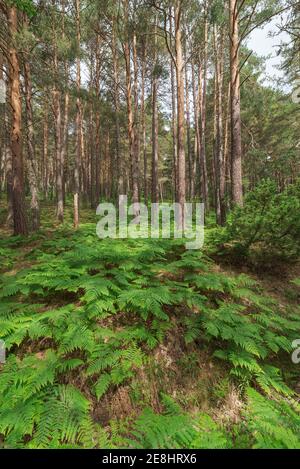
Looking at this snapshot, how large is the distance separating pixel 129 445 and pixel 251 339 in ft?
6.84

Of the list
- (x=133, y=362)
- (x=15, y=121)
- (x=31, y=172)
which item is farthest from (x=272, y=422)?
(x=31, y=172)

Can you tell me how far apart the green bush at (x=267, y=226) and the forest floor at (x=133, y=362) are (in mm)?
1120

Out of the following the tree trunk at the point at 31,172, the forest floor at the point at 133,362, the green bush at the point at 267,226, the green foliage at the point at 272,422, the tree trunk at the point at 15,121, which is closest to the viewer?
the green foliage at the point at 272,422

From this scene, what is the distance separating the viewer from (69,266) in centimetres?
502

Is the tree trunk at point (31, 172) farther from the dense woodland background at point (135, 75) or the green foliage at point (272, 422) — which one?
the green foliage at point (272, 422)

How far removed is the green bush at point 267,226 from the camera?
4.95m

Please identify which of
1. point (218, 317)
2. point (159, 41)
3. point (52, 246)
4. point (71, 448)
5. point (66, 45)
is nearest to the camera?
point (71, 448)

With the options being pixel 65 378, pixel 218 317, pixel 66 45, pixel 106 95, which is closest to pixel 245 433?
pixel 218 317

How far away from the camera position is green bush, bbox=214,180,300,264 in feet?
16.2

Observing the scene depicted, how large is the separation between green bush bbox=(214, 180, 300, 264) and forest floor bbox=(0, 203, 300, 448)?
3.67 ft

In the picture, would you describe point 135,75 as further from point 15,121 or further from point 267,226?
point 267,226

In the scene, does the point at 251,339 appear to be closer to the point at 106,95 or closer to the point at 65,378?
the point at 65,378

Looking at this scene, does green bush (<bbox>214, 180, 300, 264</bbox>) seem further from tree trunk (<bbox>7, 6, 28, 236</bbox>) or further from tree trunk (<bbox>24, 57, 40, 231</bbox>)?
tree trunk (<bbox>24, 57, 40, 231</bbox>)

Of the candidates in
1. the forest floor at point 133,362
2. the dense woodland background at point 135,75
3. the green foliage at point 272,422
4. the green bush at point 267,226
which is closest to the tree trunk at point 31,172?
the dense woodland background at point 135,75
